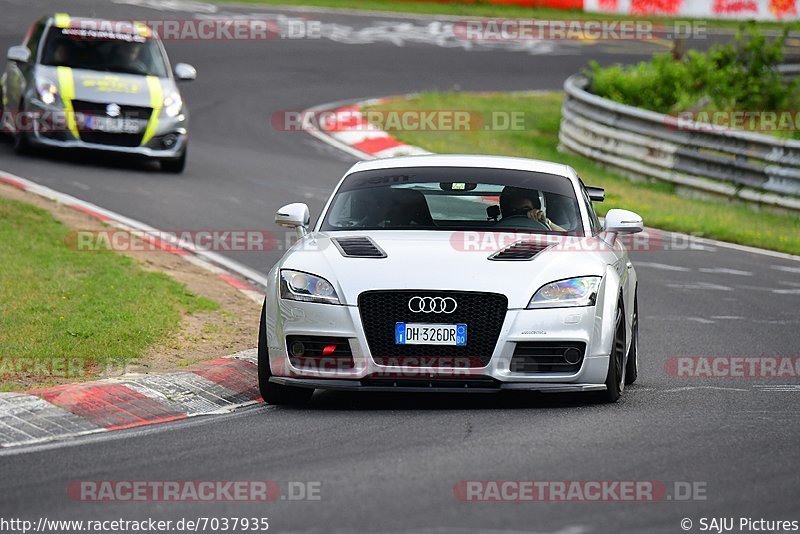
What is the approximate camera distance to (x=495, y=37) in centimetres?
3609

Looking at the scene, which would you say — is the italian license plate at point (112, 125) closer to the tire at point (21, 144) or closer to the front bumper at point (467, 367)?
the tire at point (21, 144)

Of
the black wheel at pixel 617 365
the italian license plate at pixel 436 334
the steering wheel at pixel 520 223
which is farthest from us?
the steering wheel at pixel 520 223

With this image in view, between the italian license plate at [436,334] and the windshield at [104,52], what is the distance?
12.0 metres

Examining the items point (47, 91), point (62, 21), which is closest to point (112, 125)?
point (47, 91)

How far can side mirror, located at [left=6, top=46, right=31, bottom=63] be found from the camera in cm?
1895

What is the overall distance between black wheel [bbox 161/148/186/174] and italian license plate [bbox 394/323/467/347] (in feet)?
37.5

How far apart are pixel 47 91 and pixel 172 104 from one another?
1568 mm

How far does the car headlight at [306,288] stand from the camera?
851 centimetres

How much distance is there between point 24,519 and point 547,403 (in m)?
3.67

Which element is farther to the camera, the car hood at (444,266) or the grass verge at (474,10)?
the grass verge at (474,10)

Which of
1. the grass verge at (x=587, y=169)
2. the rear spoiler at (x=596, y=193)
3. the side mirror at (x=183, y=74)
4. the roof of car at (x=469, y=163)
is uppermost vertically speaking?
the roof of car at (x=469, y=163)

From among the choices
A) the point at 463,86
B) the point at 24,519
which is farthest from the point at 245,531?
the point at 463,86

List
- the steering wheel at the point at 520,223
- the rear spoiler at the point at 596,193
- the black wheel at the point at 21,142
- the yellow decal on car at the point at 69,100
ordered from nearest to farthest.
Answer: the steering wheel at the point at 520,223
the rear spoiler at the point at 596,193
the yellow decal on car at the point at 69,100
the black wheel at the point at 21,142

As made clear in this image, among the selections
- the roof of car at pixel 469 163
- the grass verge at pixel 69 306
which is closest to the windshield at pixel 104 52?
Result: the grass verge at pixel 69 306
